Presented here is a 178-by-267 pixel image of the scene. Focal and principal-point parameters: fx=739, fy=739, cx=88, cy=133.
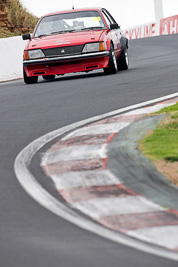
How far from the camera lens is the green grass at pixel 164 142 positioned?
5.78 m

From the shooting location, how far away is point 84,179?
17.3ft

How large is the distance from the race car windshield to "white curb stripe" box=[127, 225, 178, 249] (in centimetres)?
1176

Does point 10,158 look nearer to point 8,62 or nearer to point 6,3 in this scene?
point 8,62

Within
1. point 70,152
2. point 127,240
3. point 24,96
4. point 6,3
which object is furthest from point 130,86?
point 6,3

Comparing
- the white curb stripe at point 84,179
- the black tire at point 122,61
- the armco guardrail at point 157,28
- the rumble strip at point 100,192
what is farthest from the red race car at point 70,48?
the armco guardrail at point 157,28

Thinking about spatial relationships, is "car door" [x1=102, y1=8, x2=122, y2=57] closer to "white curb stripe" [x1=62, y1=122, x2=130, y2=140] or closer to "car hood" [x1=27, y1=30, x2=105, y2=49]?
"car hood" [x1=27, y1=30, x2=105, y2=49]

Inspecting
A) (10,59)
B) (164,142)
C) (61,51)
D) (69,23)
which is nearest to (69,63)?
(61,51)

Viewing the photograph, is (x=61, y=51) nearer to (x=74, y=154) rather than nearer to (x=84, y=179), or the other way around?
(x=74, y=154)

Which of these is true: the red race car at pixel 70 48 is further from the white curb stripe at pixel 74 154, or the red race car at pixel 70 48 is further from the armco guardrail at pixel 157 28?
the armco guardrail at pixel 157 28

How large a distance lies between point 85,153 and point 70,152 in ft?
0.57

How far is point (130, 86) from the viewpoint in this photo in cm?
1200

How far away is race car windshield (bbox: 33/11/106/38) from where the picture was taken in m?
15.5

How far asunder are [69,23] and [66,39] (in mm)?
890

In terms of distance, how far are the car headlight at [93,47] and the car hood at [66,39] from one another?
9 cm
